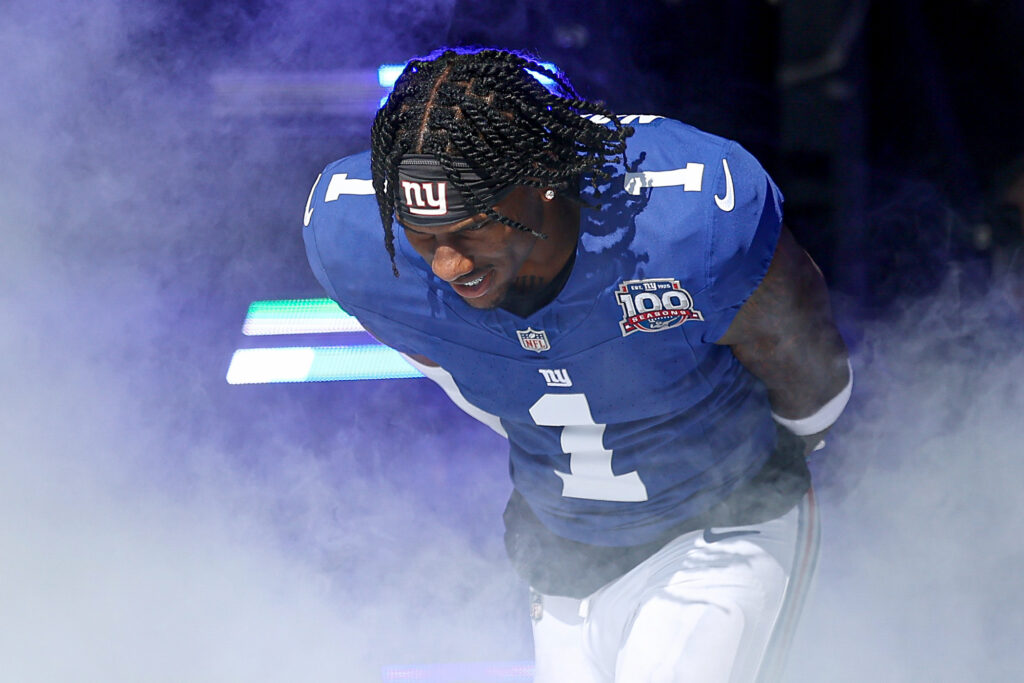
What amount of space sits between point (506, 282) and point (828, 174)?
147cm

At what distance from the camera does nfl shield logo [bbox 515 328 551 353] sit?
1.69m

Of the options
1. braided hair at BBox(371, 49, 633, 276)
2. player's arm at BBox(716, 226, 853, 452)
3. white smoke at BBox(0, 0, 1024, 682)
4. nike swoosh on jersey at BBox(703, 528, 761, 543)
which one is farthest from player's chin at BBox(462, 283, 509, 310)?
white smoke at BBox(0, 0, 1024, 682)

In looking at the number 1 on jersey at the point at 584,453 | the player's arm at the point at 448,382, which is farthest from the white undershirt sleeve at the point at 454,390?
the number 1 on jersey at the point at 584,453

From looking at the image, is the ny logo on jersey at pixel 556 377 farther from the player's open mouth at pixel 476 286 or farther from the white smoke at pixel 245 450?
the white smoke at pixel 245 450

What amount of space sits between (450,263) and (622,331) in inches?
12.1

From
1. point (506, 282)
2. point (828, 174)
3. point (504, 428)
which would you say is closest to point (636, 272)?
point (506, 282)

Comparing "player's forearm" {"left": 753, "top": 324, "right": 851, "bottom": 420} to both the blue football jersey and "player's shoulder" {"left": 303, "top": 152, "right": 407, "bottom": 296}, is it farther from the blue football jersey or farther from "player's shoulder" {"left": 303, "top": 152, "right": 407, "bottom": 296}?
"player's shoulder" {"left": 303, "top": 152, "right": 407, "bottom": 296}

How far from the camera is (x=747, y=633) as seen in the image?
1.66 metres

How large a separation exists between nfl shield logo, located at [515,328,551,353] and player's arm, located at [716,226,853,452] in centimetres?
26

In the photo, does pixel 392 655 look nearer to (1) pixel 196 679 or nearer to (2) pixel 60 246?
(1) pixel 196 679

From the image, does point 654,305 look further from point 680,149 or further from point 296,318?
point 296,318

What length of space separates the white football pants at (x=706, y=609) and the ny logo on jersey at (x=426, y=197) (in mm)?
695

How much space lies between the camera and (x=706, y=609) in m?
1.66

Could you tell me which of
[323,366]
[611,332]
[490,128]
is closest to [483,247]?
[490,128]
